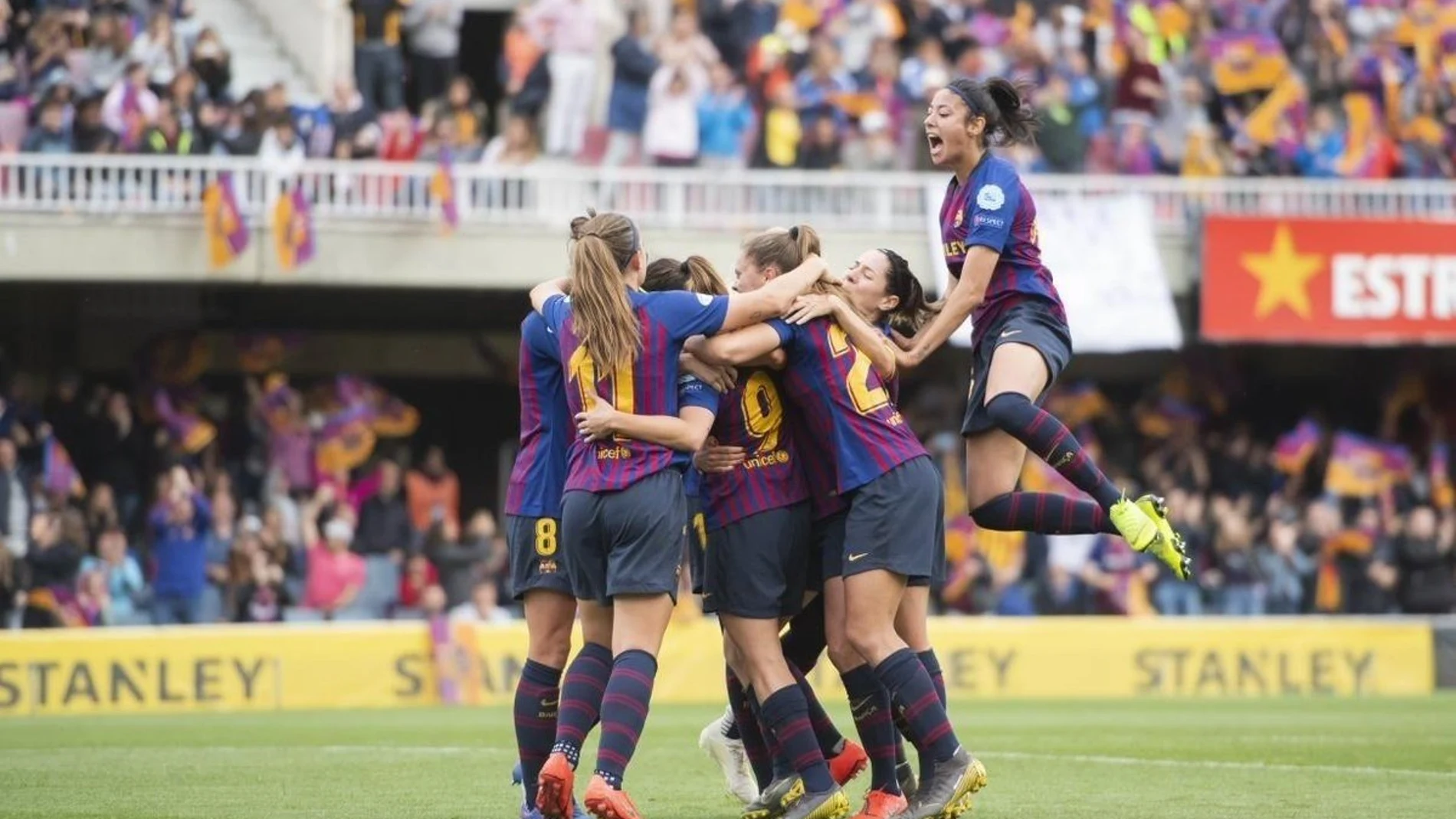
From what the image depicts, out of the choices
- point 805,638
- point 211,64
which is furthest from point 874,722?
point 211,64

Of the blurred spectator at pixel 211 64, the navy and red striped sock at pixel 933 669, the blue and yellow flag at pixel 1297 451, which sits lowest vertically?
the blue and yellow flag at pixel 1297 451

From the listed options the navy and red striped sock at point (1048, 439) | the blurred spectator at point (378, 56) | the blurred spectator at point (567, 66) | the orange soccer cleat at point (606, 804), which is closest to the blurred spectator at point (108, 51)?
the blurred spectator at point (378, 56)

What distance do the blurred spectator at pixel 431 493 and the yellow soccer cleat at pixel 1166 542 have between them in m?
11.4

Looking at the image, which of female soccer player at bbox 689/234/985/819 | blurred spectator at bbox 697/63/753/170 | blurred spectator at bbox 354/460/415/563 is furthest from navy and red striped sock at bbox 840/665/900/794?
blurred spectator at bbox 697/63/753/170

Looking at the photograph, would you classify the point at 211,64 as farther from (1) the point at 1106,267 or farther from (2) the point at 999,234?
(2) the point at 999,234

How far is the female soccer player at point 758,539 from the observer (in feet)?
27.1

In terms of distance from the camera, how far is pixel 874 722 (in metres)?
8.52

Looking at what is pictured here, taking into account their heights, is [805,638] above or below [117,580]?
above

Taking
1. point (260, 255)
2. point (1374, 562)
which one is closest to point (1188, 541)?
point (1374, 562)

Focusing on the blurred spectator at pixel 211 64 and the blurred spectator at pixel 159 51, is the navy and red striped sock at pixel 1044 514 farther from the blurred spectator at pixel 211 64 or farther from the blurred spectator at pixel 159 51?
the blurred spectator at pixel 211 64

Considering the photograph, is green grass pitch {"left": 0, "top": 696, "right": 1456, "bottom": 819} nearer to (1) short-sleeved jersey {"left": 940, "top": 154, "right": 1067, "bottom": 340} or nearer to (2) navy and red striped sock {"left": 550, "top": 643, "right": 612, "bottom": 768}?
(2) navy and red striped sock {"left": 550, "top": 643, "right": 612, "bottom": 768}

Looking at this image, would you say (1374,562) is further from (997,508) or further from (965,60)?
(997,508)

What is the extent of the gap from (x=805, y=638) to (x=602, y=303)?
6.17 ft

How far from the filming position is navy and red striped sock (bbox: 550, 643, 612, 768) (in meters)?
7.99
